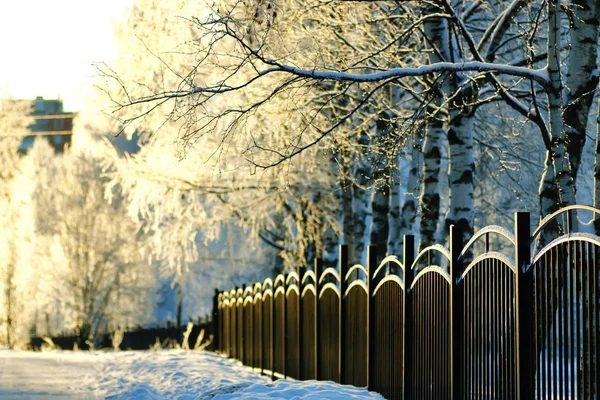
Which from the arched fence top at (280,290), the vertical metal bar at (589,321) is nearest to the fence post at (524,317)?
the vertical metal bar at (589,321)

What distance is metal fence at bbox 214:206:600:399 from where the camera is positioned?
217 inches

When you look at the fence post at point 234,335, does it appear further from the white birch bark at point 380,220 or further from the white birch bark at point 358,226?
the white birch bark at point 380,220

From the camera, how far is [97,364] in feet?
58.0

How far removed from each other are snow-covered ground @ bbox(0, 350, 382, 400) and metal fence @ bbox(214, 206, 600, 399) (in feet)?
2.10

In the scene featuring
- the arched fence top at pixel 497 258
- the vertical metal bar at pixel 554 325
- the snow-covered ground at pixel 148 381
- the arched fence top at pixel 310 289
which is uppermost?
the arched fence top at pixel 310 289

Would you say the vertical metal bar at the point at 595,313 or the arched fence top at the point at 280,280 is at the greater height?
the arched fence top at the point at 280,280

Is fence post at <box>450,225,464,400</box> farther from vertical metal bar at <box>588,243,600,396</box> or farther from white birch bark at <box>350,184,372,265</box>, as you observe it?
white birch bark at <box>350,184,372,265</box>

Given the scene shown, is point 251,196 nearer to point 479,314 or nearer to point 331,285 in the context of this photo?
point 331,285

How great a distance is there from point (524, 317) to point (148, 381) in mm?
8784

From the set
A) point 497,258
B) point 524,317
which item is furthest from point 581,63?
point 524,317

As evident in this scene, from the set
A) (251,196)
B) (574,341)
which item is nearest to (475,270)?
(574,341)

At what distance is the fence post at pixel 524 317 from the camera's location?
20.0 feet

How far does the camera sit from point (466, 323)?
720 centimetres

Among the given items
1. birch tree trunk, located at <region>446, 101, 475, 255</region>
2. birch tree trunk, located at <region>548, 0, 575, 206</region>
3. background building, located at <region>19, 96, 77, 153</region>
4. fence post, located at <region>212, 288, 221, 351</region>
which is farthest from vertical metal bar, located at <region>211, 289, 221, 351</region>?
background building, located at <region>19, 96, 77, 153</region>
